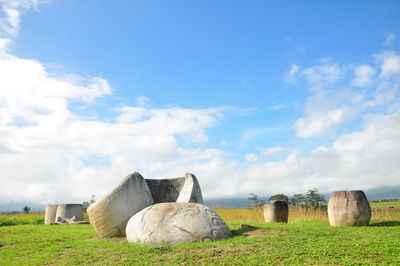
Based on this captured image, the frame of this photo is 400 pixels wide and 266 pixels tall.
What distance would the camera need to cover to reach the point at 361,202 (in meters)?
10.9

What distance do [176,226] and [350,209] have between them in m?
6.01

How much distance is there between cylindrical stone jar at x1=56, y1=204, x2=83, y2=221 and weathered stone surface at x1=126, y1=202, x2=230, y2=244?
1142cm

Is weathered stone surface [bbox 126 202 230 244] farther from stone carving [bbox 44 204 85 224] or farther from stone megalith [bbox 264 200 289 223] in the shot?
stone carving [bbox 44 204 85 224]

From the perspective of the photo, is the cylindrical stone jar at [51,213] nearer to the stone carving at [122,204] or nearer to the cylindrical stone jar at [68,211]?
the cylindrical stone jar at [68,211]

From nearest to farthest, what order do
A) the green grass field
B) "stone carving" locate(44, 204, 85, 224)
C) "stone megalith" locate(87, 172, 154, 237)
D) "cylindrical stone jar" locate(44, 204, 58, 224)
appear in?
1. the green grass field
2. "stone megalith" locate(87, 172, 154, 237)
3. "stone carving" locate(44, 204, 85, 224)
4. "cylindrical stone jar" locate(44, 204, 58, 224)

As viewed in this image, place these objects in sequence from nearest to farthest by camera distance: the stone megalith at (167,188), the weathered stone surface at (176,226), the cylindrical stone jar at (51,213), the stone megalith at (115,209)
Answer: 1. the weathered stone surface at (176,226)
2. the stone megalith at (115,209)
3. the stone megalith at (167,188)
4. the cylindrical stone jar at (51,213)

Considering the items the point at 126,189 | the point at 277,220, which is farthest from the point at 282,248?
the point at 277,220

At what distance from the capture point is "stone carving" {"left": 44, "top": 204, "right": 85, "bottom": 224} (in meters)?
18.5

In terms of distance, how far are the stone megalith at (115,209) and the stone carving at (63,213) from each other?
369 inches

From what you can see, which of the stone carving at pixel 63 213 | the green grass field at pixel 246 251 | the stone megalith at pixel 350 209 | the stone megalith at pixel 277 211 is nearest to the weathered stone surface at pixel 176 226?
the green grass field at pixel 246 251

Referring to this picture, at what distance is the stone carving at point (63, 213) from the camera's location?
730 inches

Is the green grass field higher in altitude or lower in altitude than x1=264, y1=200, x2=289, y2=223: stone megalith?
lower

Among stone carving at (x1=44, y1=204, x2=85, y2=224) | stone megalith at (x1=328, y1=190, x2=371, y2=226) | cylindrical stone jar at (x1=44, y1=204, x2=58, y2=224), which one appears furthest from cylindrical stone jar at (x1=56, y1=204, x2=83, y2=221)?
stone megalith at (x1=328, y1=190, x2=371, y2=226)

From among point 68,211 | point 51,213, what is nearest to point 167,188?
point 68,211
